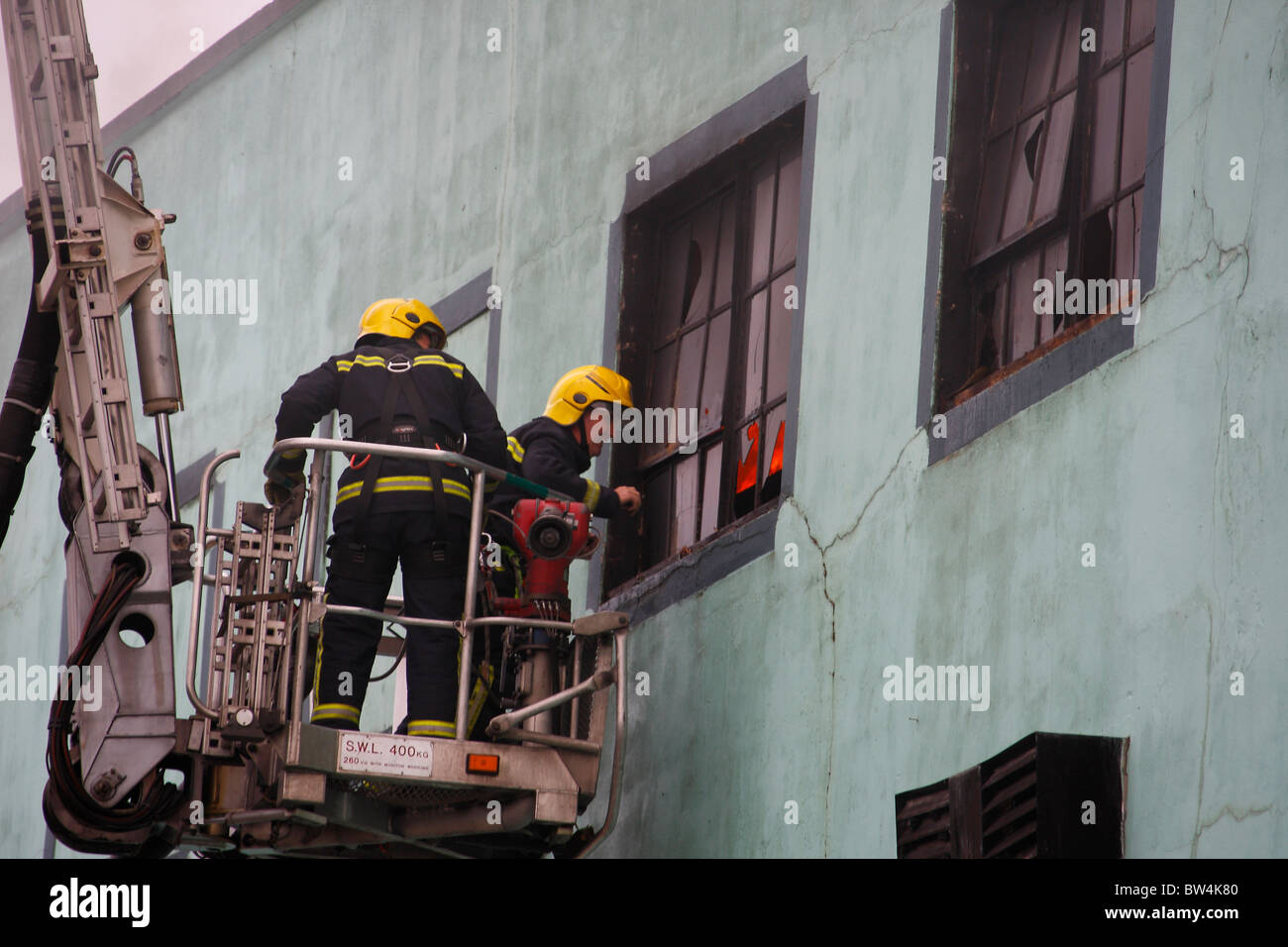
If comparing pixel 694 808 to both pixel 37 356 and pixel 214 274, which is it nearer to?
pixel 37 356

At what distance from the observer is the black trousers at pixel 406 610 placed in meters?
8.88

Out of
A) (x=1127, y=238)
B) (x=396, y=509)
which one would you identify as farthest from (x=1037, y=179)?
(x=396, y=509)

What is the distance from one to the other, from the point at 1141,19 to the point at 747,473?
2939mm

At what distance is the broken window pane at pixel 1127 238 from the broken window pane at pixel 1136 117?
96mm

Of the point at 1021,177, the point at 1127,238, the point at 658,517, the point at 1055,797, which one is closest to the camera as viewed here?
the point at 1055,797

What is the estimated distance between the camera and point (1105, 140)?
860 cm

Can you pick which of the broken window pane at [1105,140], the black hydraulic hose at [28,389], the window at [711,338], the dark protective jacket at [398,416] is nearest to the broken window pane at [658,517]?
the window at [711,338]

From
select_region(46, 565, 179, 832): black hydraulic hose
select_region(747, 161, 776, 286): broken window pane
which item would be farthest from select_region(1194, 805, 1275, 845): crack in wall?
select_region(747, 161, 776, 286): broken window pane

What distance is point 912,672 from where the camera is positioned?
851cm

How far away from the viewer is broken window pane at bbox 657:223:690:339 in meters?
11.2

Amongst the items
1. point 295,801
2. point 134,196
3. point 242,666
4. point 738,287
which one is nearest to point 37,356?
point 134,196

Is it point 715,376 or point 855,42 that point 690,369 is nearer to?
point 715,376

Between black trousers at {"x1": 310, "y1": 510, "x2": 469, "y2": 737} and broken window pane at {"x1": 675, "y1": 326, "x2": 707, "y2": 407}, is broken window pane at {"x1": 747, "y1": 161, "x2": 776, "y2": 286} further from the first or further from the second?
black trousers at {"x1": 310, "y1": 510, "x2": 469, "y2": 737}

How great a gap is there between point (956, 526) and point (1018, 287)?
1095 mm
